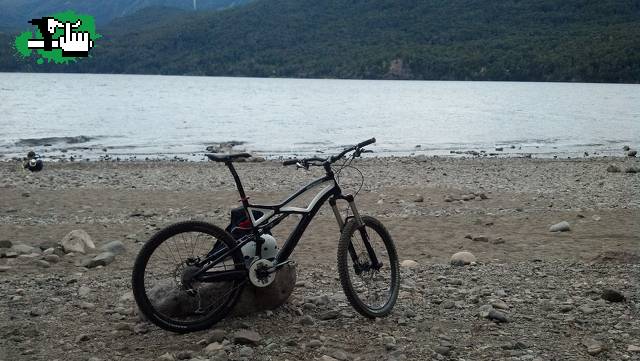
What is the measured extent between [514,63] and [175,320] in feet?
585

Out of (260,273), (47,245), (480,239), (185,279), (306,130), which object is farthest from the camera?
(306,130)

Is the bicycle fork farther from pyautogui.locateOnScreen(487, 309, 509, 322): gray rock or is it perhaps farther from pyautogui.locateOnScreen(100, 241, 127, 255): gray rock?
pyautogui.locateOnScreen(100, 241, 127, 255): gray rock

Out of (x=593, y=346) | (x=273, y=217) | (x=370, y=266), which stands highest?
(x=273, y=217)

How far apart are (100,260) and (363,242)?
456cm

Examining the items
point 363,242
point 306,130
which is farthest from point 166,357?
point 306,130

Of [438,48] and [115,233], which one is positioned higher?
[438,48]

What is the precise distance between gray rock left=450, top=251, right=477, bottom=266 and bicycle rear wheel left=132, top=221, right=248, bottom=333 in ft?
13.6

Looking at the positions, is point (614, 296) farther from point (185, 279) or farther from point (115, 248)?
point (115, 248)

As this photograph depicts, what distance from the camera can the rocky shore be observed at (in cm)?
620

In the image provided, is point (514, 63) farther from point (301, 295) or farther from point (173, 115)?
point (301, 295)

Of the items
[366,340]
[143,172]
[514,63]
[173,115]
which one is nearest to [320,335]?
[366,340]

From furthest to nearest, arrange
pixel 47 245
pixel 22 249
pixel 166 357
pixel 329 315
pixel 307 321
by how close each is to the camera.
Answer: pixel 47 245, pixel 22 249, pixel 329 315, pixel 307 321, pixel 166 357

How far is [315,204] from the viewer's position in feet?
21.9

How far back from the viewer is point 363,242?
276 inches
